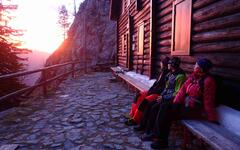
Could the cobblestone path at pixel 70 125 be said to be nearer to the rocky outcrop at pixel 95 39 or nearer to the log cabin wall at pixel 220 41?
the log cabin wall at pixel 220 41

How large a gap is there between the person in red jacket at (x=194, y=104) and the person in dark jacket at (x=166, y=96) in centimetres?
35

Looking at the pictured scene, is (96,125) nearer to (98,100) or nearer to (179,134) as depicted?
(179,134)

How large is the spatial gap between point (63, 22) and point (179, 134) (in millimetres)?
59084

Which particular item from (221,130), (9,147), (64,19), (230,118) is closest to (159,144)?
(221,130)

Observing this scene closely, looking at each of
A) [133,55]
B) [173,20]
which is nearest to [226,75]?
[173,20]

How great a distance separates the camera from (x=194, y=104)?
429cm

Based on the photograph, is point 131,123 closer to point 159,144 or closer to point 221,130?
point 159,144

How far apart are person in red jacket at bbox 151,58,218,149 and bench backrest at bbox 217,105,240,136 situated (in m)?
0.11

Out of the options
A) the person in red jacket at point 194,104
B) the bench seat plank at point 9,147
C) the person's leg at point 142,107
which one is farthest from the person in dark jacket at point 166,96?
the bench seat plank at point 9,147

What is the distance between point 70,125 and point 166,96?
2.34 metres

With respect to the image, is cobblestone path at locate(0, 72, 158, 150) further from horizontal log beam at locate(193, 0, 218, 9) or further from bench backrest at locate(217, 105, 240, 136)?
horizontal log beam at locate(193, 0, 218, 9)

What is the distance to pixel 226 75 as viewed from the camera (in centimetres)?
459

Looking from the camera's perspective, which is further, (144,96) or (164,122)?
(144,96)

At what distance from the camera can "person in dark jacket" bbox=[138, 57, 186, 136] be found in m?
4.86
